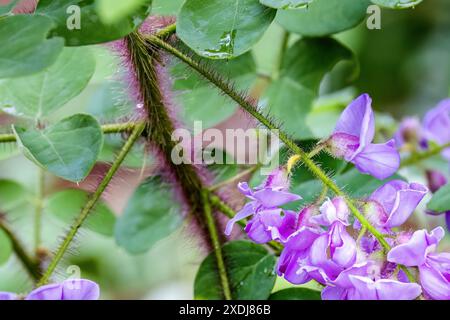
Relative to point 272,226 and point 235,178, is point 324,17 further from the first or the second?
point 272,226

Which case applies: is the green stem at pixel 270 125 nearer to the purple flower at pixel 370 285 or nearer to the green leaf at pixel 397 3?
the purple flower at pixel 370 285

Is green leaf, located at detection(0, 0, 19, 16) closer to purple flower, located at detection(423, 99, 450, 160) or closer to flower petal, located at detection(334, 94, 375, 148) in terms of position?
flower petal, located at detection(334, 94, 375, 148)

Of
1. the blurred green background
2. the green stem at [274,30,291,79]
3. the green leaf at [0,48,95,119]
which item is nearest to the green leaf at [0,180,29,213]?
the blurred green background

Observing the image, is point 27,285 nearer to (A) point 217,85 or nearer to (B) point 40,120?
(B) point 40,120

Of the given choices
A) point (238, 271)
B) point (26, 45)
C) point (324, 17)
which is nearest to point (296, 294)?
point (238, 271)

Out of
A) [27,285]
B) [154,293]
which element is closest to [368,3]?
[27,285]

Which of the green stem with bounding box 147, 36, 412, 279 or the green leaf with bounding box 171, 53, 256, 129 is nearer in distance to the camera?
the green stem with bounding box 147, 36, 412, 279
